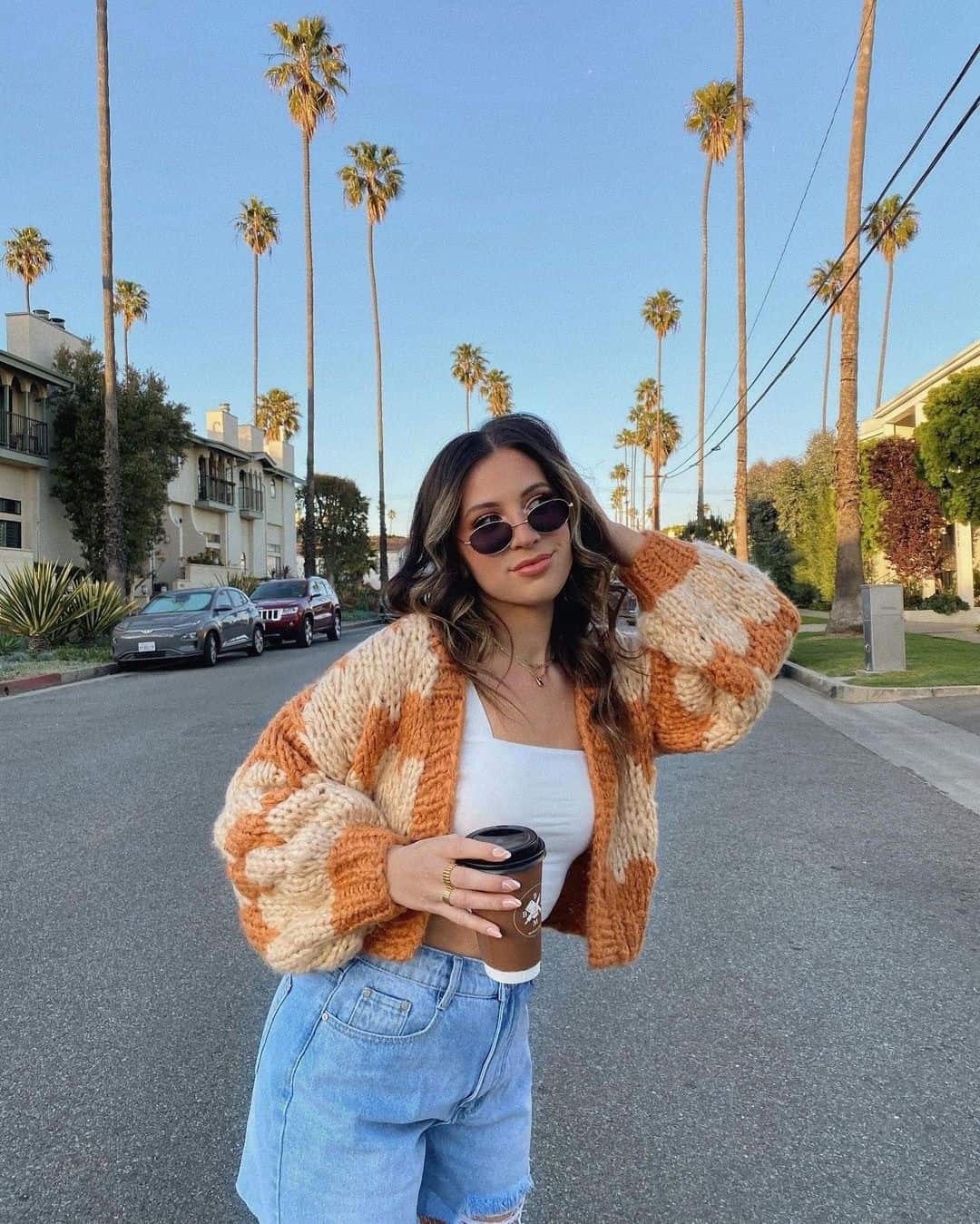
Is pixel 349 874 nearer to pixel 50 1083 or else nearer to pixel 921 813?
pixel 50 1083

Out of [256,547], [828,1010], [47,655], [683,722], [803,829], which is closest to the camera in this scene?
[683,722]

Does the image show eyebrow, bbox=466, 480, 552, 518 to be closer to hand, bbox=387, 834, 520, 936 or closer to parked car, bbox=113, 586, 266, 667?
hand, bbox=387, 834, 520, 936

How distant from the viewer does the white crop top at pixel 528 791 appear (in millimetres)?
1502

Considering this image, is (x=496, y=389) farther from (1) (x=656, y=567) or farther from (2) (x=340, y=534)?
(1) (x=656, y=567)

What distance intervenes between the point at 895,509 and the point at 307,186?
2172cm

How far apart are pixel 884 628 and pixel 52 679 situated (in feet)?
40.1

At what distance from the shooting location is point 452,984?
143 centimetres

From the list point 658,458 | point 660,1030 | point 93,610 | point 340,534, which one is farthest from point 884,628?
point 658,458

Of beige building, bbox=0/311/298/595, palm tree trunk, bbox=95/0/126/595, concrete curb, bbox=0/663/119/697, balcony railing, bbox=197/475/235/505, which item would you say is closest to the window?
beige building, bbox=0/311/298/595

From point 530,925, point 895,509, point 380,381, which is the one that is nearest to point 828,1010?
point 530,925

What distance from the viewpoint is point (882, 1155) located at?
2.44 meters

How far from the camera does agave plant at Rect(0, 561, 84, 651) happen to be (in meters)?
18.1

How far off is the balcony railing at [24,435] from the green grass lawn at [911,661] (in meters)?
21.3

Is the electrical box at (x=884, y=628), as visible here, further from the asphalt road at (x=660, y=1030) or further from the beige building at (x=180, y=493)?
the beige building at (x=180, y=493)
